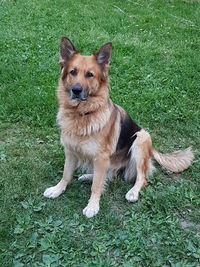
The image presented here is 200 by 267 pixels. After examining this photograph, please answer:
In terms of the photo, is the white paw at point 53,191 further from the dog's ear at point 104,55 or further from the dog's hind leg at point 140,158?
the dog's ear at point 104,55

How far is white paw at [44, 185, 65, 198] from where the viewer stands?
4.00 metres

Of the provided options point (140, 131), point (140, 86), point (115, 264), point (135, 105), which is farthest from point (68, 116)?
point (140, 86)

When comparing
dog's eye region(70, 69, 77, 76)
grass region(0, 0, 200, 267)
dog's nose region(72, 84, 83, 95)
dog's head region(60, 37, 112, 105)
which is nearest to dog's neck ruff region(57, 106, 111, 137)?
dog's head region(60, 37, 112, 105)

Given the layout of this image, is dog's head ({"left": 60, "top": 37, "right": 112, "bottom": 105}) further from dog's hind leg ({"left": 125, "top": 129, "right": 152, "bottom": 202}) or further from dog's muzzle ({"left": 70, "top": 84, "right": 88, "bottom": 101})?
dog's hind leg ({"left": 125, "top": 129, "right": 152, "bottom": 202})

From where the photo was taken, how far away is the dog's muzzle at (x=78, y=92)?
3568mm

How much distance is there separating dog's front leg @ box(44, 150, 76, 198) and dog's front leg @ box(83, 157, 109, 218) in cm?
32

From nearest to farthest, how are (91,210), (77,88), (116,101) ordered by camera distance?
(77,88) < (91,210) < (116,101)

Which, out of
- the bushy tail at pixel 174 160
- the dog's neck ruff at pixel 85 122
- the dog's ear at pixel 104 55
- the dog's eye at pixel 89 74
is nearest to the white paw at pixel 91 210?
the dog's neck ruff at pixel 85 122

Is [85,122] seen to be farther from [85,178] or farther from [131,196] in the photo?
[131,196]

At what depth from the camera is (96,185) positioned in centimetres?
389

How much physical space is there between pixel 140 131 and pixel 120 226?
1.14 m

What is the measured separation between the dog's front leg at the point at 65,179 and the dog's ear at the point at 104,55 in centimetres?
98

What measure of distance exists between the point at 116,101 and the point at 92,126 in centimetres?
213

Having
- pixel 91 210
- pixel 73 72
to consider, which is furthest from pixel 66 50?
pixel 91 210
